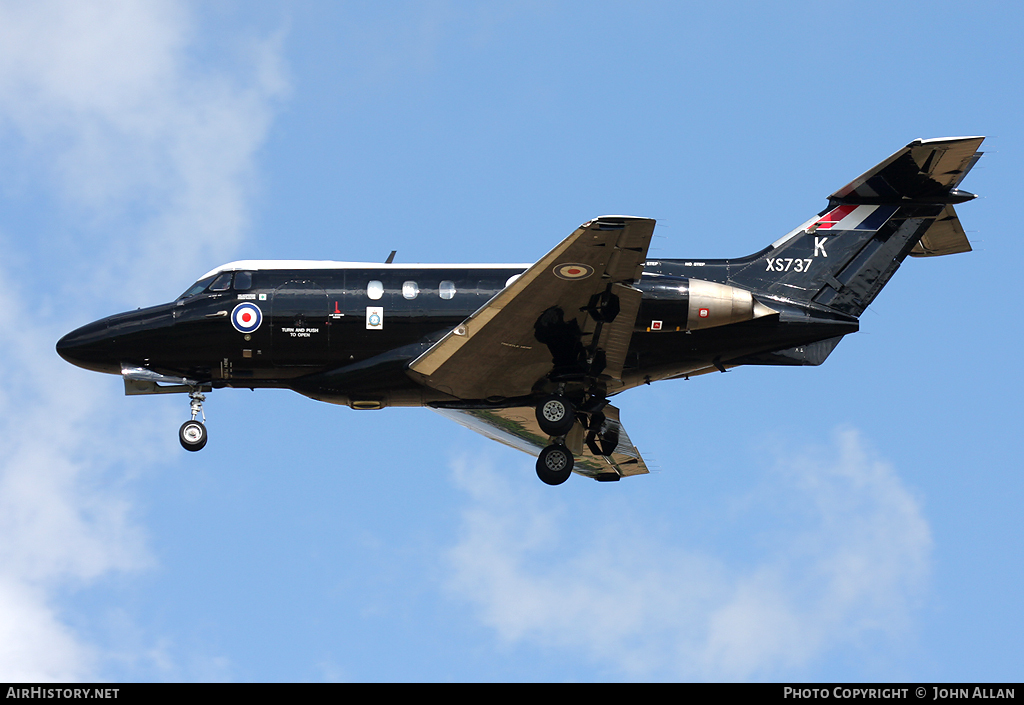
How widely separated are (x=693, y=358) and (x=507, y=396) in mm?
4491

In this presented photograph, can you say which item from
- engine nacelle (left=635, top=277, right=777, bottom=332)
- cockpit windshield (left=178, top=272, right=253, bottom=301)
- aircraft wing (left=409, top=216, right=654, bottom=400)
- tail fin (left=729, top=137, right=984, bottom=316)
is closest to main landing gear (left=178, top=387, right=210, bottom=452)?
cockpit windshield (left=178, top=272, right=253, bottom=301)

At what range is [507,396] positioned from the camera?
29.1 m

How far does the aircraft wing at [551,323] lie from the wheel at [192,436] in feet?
18.2

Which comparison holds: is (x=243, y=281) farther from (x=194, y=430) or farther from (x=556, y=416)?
(x=556, y=416)

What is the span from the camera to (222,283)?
95.3 ft

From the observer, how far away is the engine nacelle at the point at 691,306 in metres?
27.2

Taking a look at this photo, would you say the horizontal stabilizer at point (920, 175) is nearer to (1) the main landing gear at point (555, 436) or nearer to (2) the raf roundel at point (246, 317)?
(1) the main landing gear at point (555, 436)

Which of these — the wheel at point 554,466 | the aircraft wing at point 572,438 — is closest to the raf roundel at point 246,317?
the aircraft wing at point 572,438

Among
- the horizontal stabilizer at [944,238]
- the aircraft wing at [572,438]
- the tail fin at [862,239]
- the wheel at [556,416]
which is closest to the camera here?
the wheel at [556,416]

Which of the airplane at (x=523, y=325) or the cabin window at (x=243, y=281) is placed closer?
the airplane at (x=523, y=325)

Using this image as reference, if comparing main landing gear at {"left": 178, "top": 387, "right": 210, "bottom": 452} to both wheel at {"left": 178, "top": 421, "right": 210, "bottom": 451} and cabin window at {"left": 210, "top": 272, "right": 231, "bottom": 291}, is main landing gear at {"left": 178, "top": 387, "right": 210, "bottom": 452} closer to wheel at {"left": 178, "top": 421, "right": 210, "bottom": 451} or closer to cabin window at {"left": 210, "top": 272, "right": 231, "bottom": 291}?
wheel at {"left": 178, "top": 421, "right": 210, "bottom": 451}

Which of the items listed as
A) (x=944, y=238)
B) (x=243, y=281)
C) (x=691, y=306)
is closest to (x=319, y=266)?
(x=243, y=281)
